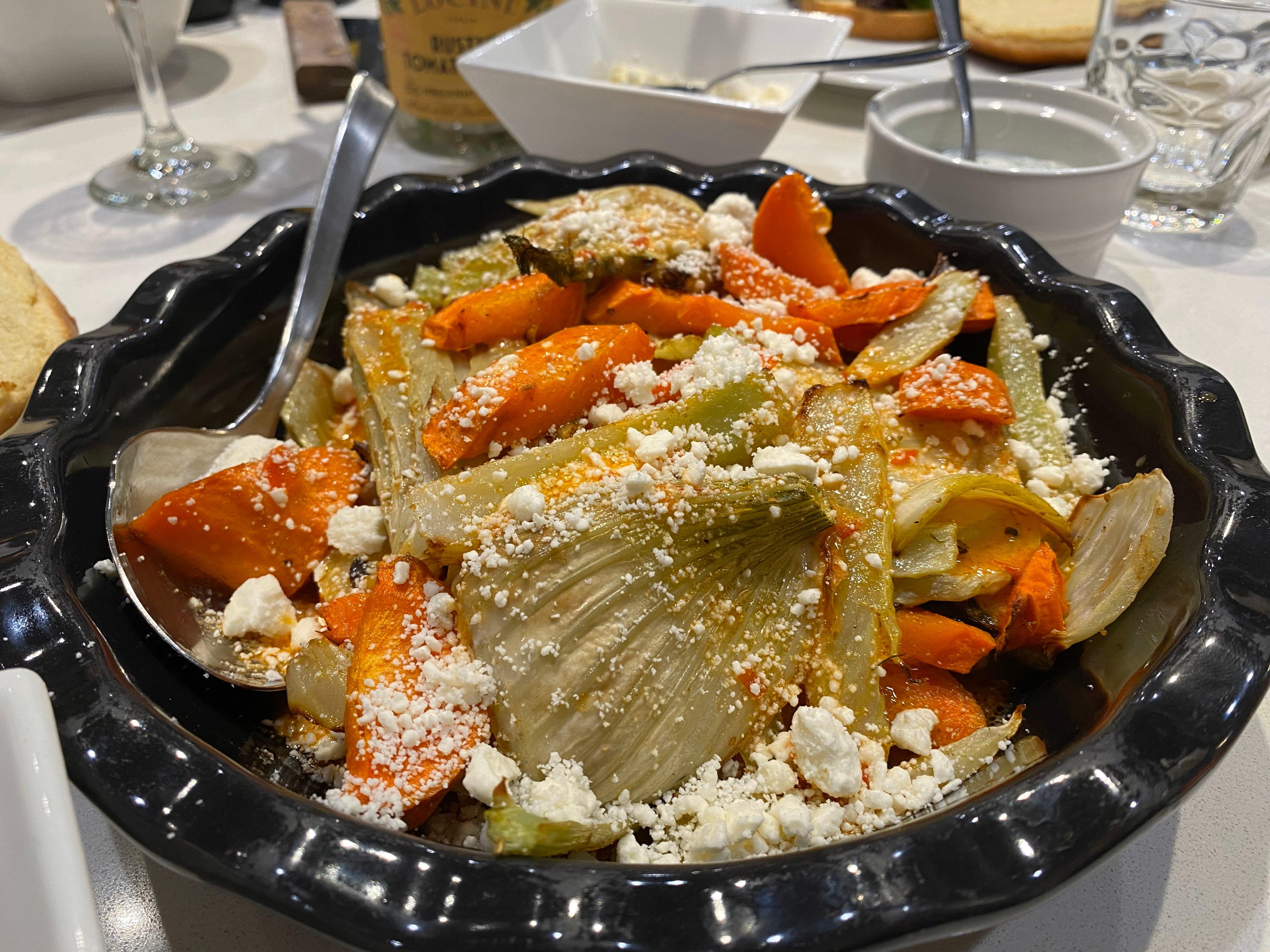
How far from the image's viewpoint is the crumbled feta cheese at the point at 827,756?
68cm

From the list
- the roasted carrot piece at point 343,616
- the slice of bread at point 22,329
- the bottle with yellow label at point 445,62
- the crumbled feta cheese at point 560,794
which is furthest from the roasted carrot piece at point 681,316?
the bottle with yellow label at point 445,62

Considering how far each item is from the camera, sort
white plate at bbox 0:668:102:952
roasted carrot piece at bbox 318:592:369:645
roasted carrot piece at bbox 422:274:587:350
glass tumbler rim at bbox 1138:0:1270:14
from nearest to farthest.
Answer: white plate at bbox 0:668:102:952
roasted carrot piece at bbox 318:592:369:645
roasted carrot piece at bbox 422:274:587:350
glass tumbler rim at bbox 1138:0:1270:14

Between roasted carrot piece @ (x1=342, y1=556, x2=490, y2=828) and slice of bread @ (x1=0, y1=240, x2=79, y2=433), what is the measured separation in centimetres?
59

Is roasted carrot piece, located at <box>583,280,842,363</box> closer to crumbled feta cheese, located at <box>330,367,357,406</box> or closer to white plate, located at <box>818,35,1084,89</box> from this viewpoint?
crumbled feta cheese, located at <box>330,367,357,406</box>

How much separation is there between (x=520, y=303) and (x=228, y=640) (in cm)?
50

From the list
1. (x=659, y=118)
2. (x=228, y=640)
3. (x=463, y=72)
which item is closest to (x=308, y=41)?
(x=463, y=72)

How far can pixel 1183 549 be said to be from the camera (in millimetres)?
779

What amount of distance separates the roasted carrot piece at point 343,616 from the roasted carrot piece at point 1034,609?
0.61 m

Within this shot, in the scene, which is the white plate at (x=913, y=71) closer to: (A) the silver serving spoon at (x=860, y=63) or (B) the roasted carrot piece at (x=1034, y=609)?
(A) the silver serving spoon at (x=860, y=63)

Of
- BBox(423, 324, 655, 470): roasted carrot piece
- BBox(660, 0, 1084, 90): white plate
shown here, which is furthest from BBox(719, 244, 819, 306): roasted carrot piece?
BBox(660, 0, 1084, 90): white plate

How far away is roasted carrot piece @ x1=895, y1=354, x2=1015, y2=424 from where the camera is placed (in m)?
0.98

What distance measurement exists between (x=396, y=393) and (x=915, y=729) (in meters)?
0.68

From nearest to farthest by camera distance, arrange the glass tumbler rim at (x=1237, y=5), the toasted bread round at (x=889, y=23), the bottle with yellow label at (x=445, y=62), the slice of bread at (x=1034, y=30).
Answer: the glass tumbler rim at (x=1237, y=5) < the bottle with yellow label at (x=445, y=62) < the slice of bread at (x=1034, y=30) < the toasted bread round at (x=889, y=23)

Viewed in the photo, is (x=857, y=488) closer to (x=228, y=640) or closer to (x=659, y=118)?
(x=228, y=640)
